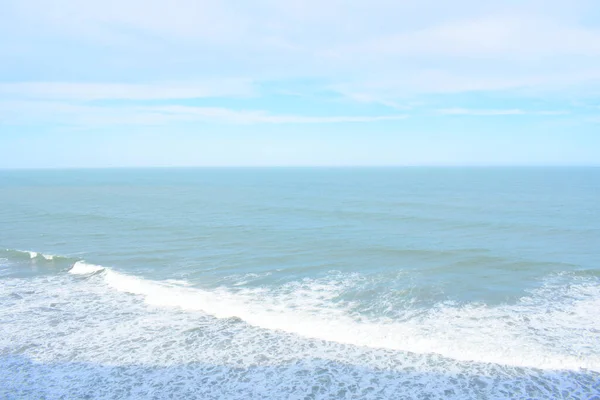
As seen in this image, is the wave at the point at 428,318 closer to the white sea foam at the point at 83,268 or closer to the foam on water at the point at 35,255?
the white sea foam at the point at 83,268

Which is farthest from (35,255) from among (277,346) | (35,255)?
(277,346)

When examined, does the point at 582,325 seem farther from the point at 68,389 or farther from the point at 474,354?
the point at 68,389

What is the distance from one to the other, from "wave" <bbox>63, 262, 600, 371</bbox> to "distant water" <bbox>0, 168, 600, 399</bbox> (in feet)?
0.29

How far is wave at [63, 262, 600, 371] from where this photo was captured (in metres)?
14.7

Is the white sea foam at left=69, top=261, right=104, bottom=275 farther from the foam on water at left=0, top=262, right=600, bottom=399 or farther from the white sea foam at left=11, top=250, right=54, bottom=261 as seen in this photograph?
the foam on water at left=0, top=262, right=600, bottom=399

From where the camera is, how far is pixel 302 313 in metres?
18.4

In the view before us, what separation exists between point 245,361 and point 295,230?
2285 cm

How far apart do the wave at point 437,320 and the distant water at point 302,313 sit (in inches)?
3.5

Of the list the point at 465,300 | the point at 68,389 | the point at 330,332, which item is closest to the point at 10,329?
the point at 68,389

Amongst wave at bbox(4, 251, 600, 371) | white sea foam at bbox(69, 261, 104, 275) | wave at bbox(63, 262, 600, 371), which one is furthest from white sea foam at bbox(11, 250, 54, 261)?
wave at bbox(63, 262, 600, 371)

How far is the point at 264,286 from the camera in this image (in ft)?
72.6

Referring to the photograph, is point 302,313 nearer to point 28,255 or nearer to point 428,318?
point 428,318

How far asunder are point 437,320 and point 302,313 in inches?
226

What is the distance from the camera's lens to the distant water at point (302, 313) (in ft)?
42.8
